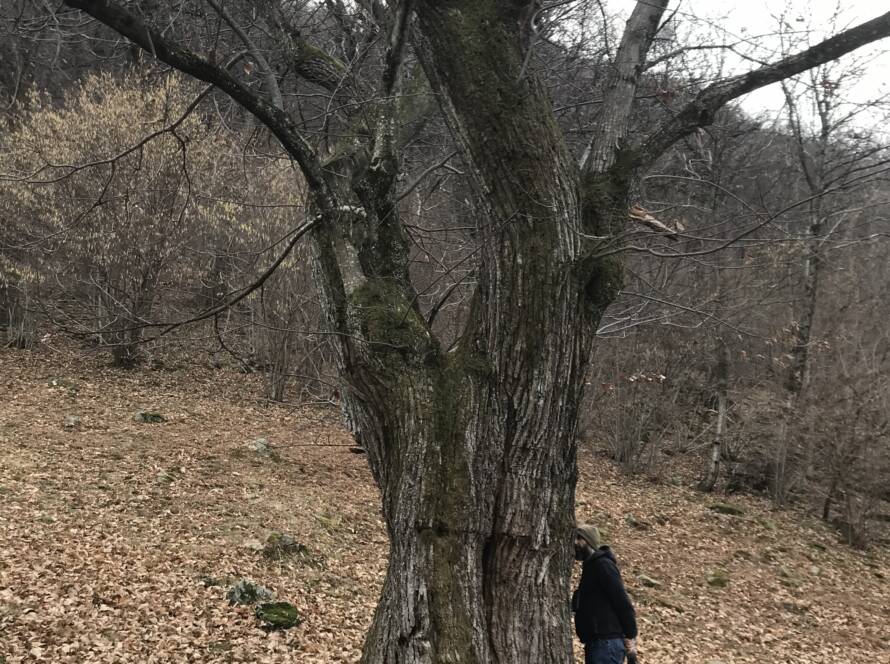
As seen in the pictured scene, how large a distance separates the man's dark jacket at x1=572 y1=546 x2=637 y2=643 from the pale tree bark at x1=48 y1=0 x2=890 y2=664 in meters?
1.09

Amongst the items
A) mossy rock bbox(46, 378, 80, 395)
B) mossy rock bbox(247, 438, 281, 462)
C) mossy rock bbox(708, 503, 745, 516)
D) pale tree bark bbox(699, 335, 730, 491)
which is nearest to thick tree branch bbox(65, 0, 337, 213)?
mossy rock bbox(247, 438, 281, 462)

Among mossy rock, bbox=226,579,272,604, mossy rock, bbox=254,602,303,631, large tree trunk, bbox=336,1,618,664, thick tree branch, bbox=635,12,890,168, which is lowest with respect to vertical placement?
mossy rock, bbox=254,602,303,631

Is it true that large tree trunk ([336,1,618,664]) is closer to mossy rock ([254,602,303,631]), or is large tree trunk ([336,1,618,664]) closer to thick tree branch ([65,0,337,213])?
thick tree branch ([65,0,337,213])

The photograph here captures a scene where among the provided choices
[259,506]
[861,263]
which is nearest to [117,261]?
[259,506]

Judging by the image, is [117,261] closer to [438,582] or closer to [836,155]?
[438,582]

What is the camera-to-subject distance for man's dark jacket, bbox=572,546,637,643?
389 centimetres

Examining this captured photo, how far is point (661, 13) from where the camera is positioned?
10.3 ft

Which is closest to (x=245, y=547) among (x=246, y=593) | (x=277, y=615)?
(x=246, y=593)

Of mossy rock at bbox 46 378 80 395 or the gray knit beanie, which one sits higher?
the gray knit beanie

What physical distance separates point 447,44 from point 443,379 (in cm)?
151

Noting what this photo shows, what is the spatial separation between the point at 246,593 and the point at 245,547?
Answer: 39.3 inches

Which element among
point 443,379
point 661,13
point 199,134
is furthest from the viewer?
point 199,134

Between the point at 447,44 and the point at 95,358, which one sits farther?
the point at 95,358

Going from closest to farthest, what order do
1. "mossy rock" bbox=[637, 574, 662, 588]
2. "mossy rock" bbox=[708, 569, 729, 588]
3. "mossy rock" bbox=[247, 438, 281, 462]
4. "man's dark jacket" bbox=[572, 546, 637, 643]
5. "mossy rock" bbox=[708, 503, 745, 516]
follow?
"man's dark jacket" bbox=[572, 546, 637, 643], "mossy rock" bbox=[637, 574, 662, 588], "mossy rock" bbox=[708, 569, 729, 588], "mossy rock" bbox=[247, 438, 281, 462], "mossy rock" bbox=[708, 503, 745, 516]
